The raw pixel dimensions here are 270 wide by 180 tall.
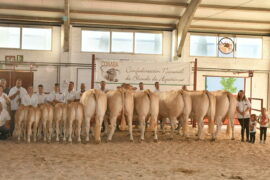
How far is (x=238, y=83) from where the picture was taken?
48.8ft

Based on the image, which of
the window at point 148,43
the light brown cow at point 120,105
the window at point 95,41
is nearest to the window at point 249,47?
the window at point 148,43

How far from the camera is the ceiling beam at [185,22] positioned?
12027mm

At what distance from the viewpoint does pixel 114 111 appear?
A: 8492 millimetres

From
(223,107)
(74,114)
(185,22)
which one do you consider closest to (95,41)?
(185,22)

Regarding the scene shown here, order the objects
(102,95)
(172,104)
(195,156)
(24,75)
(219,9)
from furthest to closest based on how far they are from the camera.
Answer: (24,75) < (219,9) < (172,104) < (102,95) < (195,156)

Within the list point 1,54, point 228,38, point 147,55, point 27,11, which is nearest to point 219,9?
point 228,38

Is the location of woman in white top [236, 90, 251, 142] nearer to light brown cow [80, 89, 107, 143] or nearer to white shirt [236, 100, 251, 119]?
white shirt [236, 100, 251, 119]

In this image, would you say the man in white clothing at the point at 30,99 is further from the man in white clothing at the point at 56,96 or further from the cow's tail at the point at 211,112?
the cow's tail at the point at 211,112

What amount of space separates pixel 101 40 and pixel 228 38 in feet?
18.5

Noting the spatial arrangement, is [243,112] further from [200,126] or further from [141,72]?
[141,72]

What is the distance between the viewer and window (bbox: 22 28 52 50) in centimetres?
1367

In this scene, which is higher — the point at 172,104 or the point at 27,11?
the point at 27,11

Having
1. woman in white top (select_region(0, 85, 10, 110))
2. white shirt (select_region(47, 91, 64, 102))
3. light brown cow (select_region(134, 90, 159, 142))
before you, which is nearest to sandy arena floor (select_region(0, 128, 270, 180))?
light brown cow (select_region(134, 90, 159, 142))

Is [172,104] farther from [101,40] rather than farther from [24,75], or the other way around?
[24,75]
